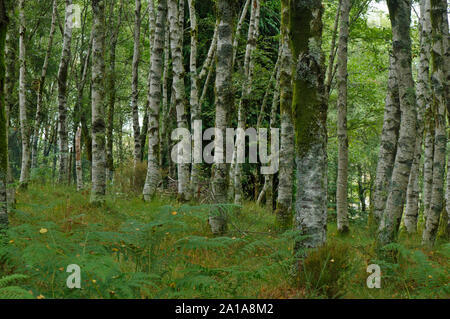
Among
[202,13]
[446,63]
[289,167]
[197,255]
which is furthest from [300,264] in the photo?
[202,13]

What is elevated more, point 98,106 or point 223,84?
point 223,84

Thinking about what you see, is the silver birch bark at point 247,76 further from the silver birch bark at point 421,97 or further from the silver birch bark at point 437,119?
the silver birch bark at point 437,119

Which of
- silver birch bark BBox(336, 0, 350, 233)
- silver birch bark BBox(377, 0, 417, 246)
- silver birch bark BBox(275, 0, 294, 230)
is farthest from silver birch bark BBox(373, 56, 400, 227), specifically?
silver birch bark BBox(377, 0, 417, 246)

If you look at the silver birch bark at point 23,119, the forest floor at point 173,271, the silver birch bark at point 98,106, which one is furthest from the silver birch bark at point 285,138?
the silver birch bark at point 23,119

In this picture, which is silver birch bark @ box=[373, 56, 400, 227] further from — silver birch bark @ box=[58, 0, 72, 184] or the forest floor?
silver birch bark @ box=[58, 0, 72, 184]

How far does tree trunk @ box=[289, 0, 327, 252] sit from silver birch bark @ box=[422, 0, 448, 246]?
4819 mm

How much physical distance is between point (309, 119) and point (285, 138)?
440 centimetres

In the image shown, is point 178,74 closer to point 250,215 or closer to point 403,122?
point 250,215

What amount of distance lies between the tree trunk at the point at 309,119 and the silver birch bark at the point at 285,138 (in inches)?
160

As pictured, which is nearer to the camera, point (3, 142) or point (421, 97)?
point (3, 142)

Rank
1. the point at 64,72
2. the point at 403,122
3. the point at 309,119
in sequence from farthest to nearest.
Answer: the point at 64,72 → the point at 403,122 → the point at 309,119

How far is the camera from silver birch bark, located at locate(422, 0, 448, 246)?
26.2ft

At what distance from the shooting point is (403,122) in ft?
18.8

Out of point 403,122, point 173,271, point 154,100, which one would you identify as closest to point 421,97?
point 403,122
